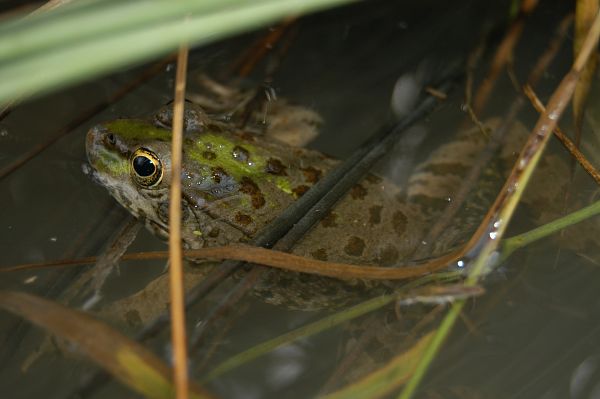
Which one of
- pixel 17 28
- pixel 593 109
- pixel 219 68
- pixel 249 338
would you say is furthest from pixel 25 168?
pixel 593 109

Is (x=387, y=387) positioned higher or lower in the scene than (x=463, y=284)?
lower

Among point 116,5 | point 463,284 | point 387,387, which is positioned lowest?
point 387,387

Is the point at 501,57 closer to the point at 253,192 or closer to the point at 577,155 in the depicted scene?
the point at 577,155

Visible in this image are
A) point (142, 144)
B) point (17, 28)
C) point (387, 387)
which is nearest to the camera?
point (17, 28)

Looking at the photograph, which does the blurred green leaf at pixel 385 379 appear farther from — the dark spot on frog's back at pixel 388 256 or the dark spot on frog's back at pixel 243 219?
the dark spot on frog's back at pixel 243 219

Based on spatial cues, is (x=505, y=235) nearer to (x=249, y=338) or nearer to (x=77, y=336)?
(x=249, y=338)
